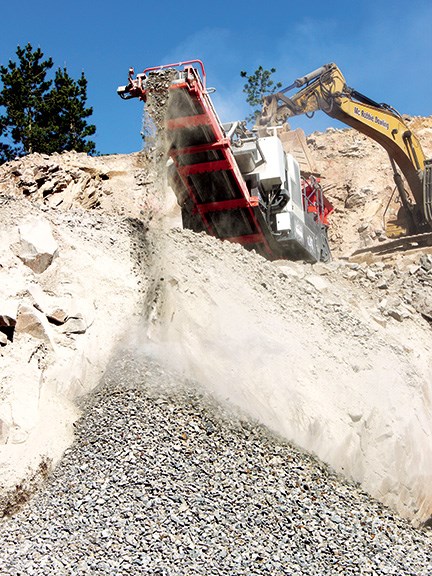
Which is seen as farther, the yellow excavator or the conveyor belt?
the yellow excavator

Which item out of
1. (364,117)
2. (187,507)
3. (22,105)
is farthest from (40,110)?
(187,507)

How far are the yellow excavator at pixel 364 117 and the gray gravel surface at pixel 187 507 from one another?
12.6 metres

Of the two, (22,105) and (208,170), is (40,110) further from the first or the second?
(208,170)

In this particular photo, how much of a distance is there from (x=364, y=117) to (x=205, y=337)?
11711 mm

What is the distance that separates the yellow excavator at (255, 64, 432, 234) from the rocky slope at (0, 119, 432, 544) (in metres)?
7.27

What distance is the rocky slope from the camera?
31.8 feet

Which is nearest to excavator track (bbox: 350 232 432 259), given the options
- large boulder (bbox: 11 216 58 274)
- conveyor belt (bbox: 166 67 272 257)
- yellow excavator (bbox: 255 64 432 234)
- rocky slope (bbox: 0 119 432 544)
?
yellow excavator (bbox: 255 64 432 234)

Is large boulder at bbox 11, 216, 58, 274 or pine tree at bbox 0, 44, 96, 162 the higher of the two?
pine tree at bbox 0, 44, 96, 162

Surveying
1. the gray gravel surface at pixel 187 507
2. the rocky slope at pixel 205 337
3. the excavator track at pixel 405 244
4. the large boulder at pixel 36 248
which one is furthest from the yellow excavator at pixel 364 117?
the gray gravel surface at pixel 187 507

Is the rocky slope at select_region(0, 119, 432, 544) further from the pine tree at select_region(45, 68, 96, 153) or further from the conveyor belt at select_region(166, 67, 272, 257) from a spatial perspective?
the pine tree at select_region(45, 68, 96, 153)

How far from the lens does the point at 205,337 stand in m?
10.9

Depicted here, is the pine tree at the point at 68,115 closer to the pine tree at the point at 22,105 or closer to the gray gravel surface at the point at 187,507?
the pine tree at the point at 22,105

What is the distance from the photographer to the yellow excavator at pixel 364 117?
20438 millimetres

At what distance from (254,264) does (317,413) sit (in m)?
3.46
